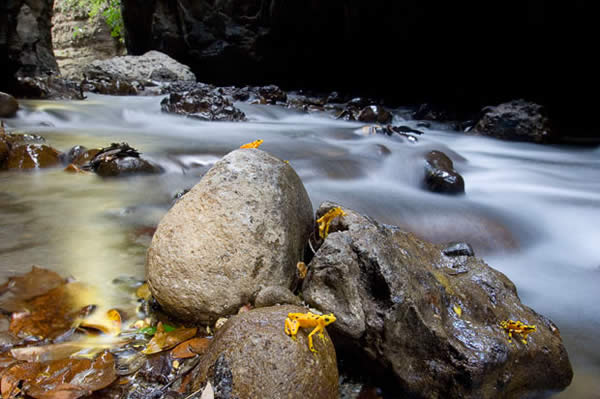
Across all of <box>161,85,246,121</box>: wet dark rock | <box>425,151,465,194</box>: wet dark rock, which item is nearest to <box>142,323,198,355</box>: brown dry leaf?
<box>425,151,465,194</box>: wet dark rock

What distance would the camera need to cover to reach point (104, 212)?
396cm

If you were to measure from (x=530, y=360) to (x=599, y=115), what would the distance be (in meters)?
11.4

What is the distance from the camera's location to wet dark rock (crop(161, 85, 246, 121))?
9.71 metres

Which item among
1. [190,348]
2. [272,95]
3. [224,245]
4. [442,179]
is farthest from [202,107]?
[190,348]

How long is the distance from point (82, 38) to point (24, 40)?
1855 cm

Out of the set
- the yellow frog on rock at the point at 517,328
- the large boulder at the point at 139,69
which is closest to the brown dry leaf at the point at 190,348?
the yellow frog on rock at the point at 517,328

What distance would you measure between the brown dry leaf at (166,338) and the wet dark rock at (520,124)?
9765 millimetres

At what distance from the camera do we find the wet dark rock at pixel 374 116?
36.0 ft

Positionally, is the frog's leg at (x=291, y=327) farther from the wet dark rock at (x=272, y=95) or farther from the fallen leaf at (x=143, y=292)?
the wet dark rock at (x=272, y=95)

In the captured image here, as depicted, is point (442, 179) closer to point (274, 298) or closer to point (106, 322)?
point (274, 298)

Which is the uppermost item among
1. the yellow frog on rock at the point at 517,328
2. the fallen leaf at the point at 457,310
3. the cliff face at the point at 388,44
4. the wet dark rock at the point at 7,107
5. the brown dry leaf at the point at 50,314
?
the cliff face at the point at 388,44

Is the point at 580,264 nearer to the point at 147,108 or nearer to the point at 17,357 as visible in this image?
the point at 17,357

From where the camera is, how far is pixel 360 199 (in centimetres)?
513

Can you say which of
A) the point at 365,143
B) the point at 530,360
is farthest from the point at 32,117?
the point at 530,360
